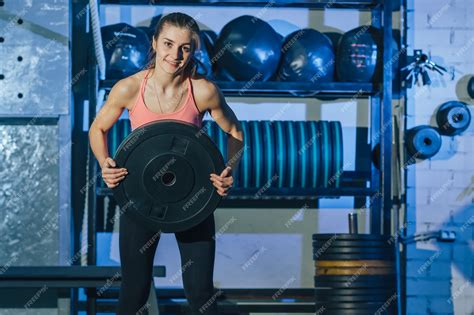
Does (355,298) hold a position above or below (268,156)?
below

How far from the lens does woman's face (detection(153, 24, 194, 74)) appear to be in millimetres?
2832

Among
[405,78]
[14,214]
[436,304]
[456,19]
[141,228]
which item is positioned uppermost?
[456,19]

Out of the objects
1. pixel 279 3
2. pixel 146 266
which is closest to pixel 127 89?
pixel 146 266

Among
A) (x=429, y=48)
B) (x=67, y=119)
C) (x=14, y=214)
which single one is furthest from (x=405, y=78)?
(x=14, y=214)

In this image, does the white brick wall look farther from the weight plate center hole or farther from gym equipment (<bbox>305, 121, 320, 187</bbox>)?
the weight plate center hole

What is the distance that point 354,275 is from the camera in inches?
189

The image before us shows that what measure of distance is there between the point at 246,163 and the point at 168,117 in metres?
2.20

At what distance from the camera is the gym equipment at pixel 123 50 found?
505cm

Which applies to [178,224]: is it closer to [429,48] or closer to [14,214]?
[14,214]

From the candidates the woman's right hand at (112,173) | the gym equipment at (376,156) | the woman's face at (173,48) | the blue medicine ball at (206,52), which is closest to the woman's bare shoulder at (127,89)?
the woman's face at (173,48)

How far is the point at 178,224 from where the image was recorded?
9.43ft

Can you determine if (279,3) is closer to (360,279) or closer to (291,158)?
(291,158)

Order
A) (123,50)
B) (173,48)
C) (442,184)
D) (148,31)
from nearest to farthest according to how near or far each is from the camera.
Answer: (173,48), (123,50), (148,31), (442,184)

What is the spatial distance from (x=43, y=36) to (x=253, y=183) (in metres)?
1.49
